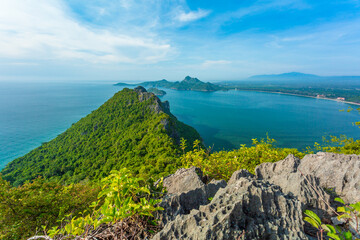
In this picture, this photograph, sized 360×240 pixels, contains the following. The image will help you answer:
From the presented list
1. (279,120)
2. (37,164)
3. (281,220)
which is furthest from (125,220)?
(279,120)

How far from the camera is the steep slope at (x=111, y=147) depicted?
23.0 m

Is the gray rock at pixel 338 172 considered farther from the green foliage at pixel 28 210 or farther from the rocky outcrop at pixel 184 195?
the green foliage at pixel 28 210

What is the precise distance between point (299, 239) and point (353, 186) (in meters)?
2.52

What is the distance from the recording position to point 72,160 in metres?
28.5

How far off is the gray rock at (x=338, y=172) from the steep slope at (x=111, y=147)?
14.4m

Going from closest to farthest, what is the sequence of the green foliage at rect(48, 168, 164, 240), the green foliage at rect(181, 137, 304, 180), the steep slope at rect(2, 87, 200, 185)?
the green foliage at rect(48, 168, 164, 240)
the green foliage at rect(181, 137, 304, 180)
the steep slope at rect(2, 87, 200, 185)

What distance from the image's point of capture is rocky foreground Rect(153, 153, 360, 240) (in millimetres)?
2104

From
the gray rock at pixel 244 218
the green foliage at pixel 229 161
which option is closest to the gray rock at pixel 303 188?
the gray rock at pixel 244 218

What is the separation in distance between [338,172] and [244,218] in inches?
132

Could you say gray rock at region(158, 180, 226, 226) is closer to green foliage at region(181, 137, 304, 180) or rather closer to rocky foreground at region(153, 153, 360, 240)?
rocky foreground at region(153, 153, 360, 240)

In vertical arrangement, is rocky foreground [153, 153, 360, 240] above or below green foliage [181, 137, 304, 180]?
above

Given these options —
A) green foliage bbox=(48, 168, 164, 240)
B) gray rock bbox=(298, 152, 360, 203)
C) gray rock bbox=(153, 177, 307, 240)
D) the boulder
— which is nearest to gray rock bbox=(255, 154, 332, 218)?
gray rock bbox=(298, 152, 360, 203)

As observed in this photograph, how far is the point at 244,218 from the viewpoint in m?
2.29

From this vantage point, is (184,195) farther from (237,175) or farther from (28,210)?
(28,210)
